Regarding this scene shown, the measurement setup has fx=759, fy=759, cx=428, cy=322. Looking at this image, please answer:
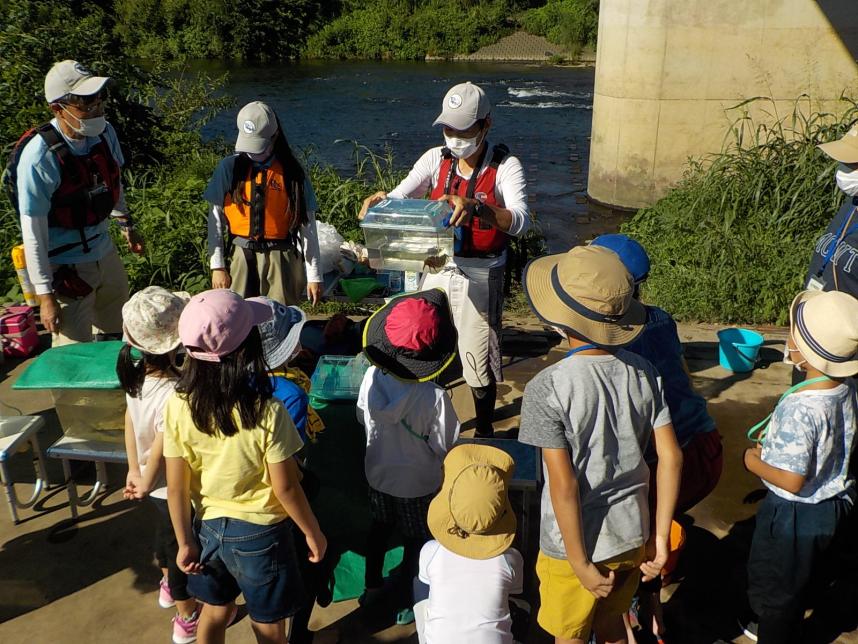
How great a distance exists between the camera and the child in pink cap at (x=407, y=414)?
8.61ft

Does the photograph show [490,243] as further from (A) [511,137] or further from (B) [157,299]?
(A) [511,137]

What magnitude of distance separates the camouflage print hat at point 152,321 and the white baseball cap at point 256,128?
1.26 metres

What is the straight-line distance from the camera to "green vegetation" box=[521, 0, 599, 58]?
31.5 metres

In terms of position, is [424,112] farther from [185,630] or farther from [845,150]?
[185,630]

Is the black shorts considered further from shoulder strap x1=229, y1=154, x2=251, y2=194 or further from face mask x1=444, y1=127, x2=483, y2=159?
shoulder strap x1=229, y1=154, x2=251, y2=194

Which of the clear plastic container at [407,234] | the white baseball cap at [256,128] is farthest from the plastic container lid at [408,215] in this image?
the white baseball cap at [256,128]

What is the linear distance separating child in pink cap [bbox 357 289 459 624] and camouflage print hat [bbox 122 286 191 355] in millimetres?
656

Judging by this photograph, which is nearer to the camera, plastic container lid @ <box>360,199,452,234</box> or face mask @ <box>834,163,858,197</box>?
face mask @ <box>834,163,858,197</box>

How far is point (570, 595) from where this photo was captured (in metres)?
2.22

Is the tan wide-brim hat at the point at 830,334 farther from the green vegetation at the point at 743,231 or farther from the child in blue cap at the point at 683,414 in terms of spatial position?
the green vegetation at the point at 743,231

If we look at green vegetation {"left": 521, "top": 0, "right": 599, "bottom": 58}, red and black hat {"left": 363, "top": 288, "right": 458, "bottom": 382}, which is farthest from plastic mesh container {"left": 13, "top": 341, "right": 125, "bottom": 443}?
green vegetation {"left": 521, "top": 0, "right": 599, "bottom": 58}

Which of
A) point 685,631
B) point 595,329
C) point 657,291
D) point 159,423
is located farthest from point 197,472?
point 657,291

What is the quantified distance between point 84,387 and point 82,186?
44.5 inches

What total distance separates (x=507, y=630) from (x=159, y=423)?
4.33 ft
